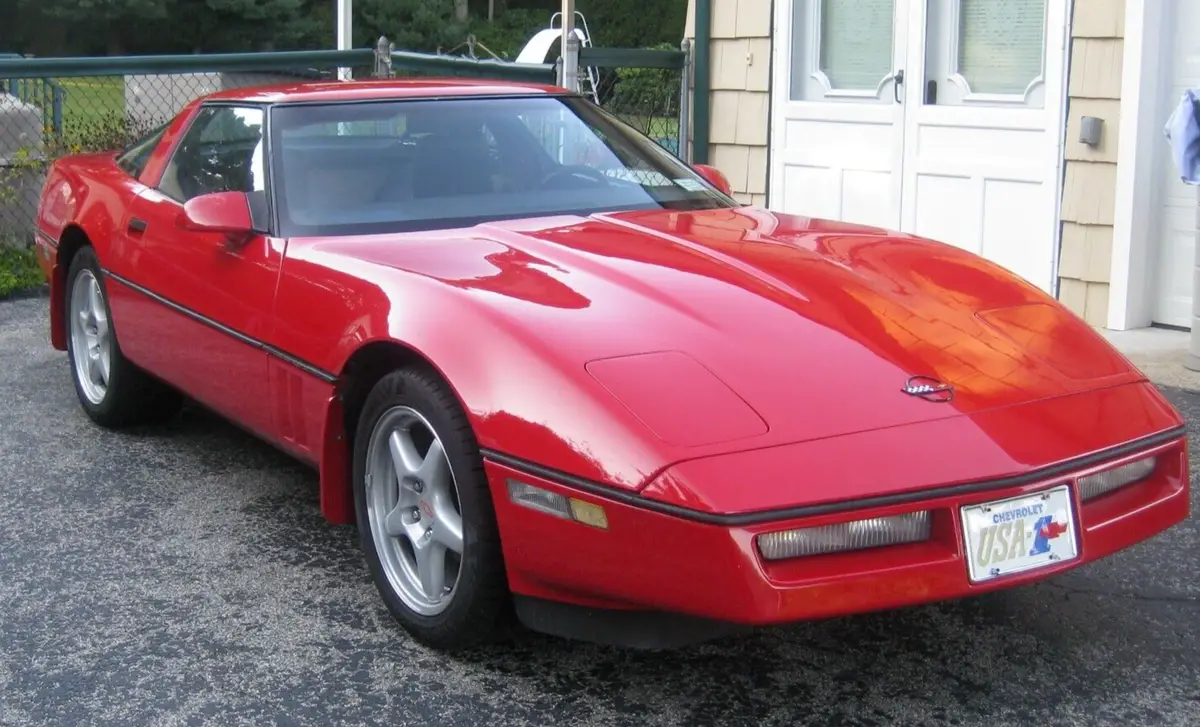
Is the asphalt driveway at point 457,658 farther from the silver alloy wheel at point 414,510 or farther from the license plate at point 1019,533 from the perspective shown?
the license plate at point 1019,533

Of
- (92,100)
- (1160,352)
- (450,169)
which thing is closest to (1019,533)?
(450,169)

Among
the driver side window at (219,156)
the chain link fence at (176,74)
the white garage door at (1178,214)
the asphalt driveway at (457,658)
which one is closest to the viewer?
the asphalt driveway at (457,658)

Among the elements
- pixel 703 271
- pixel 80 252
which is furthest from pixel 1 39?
pixel 703 271

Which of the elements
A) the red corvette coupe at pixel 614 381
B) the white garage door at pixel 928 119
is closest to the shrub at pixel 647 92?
the white garage door at pixel 928 119

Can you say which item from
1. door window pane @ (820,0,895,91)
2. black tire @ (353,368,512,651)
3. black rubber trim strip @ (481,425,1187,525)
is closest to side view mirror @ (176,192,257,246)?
black tire @ (353,368,512,651)

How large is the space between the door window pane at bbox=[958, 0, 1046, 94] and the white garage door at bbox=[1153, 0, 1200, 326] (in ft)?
2.31

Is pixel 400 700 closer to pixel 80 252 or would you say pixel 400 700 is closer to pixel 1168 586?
pixel 1168 586

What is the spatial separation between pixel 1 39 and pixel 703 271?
123 ft

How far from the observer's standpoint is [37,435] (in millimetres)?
5422

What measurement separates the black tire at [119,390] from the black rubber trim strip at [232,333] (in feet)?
0.87

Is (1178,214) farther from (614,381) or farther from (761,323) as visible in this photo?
(614,381)

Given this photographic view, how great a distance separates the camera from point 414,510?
11.3ft

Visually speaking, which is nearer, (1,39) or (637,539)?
(637,539)

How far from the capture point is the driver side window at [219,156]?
4.41 m
